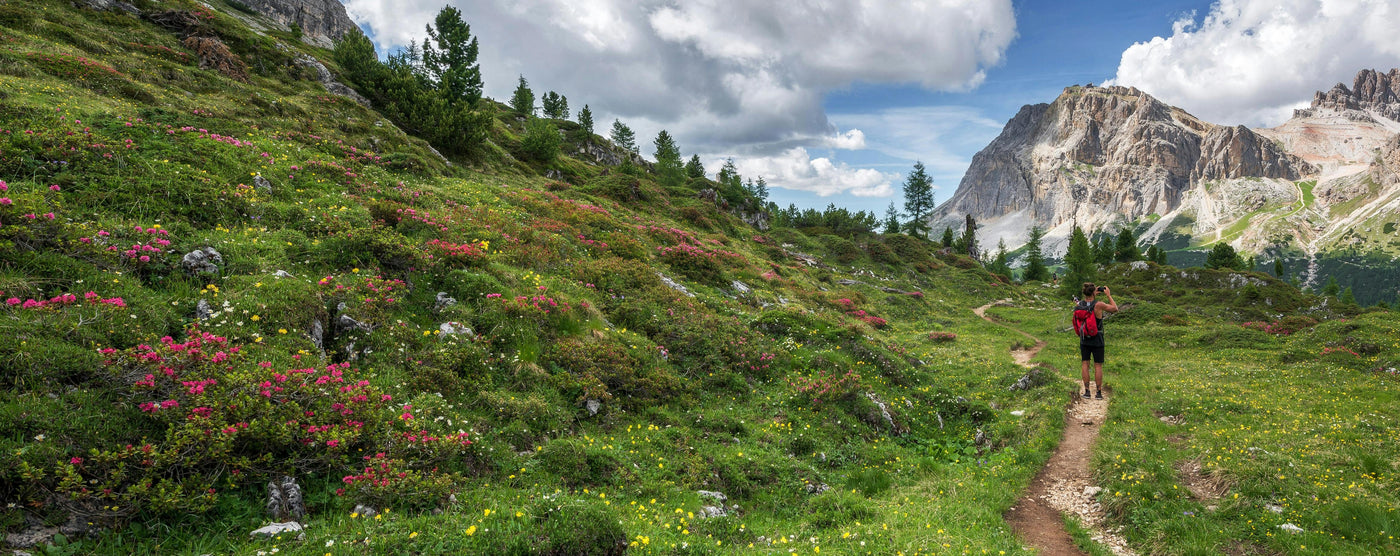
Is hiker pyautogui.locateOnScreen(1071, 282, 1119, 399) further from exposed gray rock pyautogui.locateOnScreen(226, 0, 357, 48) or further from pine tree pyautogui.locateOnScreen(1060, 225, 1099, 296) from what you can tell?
exposed gray rock pyautogui.locateOnScreen(226, 0, 357, 48)

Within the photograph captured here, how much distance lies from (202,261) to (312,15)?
201 meters

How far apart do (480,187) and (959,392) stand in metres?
26.4

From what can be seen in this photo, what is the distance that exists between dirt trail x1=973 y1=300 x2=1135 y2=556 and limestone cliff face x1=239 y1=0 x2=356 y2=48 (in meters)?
164

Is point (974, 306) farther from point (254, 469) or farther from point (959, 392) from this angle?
point (254, 469)

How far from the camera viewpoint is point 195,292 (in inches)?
396

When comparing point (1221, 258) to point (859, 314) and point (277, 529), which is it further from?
point (277, 529)

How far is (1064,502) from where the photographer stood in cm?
1016

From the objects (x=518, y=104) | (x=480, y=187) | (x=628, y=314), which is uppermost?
(x=518, y=104)

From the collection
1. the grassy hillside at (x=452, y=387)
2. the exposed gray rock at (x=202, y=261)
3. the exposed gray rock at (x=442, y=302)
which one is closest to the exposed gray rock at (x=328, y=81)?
the grassy hillside at (x=452, y=387)

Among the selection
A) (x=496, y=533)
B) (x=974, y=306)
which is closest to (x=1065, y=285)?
(x=974, y=306)

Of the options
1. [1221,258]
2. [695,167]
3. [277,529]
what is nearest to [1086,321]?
[277,529]

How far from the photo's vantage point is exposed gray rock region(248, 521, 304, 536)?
6133 millimetres

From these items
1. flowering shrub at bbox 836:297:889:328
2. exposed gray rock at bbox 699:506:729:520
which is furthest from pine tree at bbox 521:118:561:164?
exposed gray rock at bbox 699:506:729:520

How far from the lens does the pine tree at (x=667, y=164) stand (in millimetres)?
71188
